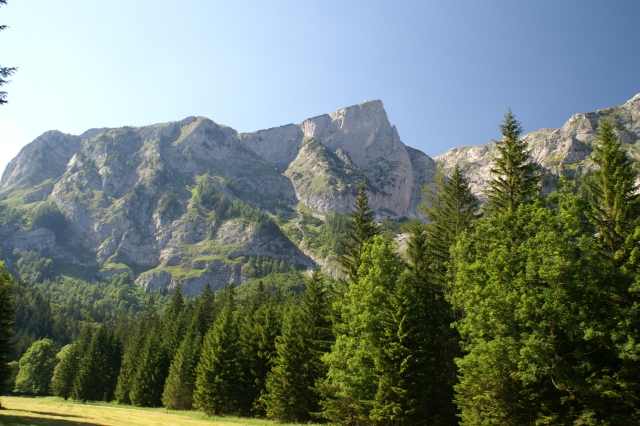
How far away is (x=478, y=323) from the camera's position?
1032 inches

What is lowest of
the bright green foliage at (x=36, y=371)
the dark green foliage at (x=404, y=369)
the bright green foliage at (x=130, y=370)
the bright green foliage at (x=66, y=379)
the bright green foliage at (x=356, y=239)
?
the bright green foliage at (x=36, y=371)

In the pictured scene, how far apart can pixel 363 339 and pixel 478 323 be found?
9.23 metres

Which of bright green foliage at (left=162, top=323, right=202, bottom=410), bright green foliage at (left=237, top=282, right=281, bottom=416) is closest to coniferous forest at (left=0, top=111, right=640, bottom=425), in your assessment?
bright green foliage at (left=237, top=282, right=281, bottom=416)

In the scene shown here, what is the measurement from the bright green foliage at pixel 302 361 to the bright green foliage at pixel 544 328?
55.2 ft

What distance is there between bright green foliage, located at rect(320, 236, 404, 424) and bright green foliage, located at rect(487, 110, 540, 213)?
9.76 meters

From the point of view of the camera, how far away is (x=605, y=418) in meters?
21.9

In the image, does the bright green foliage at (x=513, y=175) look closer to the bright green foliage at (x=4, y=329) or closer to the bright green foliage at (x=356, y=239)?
the bright green foliage at (x=356, y=239)

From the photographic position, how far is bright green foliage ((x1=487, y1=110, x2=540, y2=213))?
30.2 m

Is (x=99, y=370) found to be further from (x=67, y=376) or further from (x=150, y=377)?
(x=150, y=377)

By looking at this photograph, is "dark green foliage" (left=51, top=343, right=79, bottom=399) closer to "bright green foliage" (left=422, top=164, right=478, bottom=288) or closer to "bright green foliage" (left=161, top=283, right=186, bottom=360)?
"bright green foliage" (left=161, top=283, right=186, bottom=360)

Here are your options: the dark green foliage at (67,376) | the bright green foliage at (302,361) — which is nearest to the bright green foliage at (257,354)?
the bright green foliage at (302,361)

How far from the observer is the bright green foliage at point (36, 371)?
356 feet

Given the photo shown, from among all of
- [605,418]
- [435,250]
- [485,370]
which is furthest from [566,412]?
[435,250]

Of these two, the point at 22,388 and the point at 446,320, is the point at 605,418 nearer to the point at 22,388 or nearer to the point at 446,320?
the point at 446,320
